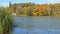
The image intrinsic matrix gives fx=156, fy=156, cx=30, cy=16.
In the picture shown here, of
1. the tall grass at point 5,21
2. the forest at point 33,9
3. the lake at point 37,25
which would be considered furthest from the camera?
the lake at point 37,25

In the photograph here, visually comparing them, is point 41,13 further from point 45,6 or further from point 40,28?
point 40,28

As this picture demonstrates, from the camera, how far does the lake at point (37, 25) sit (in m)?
6.44

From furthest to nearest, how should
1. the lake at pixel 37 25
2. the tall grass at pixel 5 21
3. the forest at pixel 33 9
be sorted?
the lake at pixel 37 25
the forest at pixel 33 9
the tall grass at pixel 5 21

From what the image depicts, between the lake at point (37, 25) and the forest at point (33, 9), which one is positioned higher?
the forest at point (33, 9)

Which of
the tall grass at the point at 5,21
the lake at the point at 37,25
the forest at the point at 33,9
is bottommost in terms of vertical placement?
the lake at the point at 37,25

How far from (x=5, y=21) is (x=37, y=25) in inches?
85.2

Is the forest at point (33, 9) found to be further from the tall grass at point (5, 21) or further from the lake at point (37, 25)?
the lake at point (37, 25)

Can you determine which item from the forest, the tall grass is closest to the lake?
the forest

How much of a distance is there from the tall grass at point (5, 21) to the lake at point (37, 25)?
0.66 m

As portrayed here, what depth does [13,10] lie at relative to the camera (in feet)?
18.1

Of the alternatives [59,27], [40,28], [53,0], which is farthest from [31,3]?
[59,27]

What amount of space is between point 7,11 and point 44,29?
216 centimetres

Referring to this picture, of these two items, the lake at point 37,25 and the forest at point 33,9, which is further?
the lake at point 37,25

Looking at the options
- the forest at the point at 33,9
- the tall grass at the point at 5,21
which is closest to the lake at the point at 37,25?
the forest at the point at 33,9
